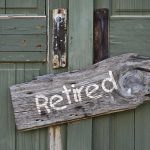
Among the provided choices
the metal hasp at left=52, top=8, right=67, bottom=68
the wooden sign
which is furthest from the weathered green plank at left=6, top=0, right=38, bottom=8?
the wooden sign

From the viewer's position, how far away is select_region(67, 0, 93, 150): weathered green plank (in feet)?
7.96

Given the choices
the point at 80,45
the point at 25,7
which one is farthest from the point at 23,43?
the point at 80,45

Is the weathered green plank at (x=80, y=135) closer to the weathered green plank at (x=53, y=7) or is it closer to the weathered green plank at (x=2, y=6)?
the weathered green plank at (x=53, y=7)

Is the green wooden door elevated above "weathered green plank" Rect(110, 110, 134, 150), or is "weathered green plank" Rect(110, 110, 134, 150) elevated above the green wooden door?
the green wooden door

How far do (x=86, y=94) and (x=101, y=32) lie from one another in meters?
0.34

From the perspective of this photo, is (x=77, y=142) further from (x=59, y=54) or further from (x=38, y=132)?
(x=59, y=54)

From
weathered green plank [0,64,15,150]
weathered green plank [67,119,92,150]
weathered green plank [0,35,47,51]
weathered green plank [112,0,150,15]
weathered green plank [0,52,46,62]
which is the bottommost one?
weathered green plank [67,119,92,150]

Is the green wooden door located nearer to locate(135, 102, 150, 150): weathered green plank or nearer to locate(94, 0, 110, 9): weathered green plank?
locate(94, 0, 110, 9): weathered green plank

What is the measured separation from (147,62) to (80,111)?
0.43 meters

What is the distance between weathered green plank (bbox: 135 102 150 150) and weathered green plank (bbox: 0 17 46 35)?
0.67 meters

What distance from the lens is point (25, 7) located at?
2.46 meters

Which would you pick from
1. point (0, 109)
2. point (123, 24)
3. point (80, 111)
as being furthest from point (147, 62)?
point (0, 109)

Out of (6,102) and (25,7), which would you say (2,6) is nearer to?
(25,7)

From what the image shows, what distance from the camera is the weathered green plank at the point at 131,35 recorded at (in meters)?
2.43
